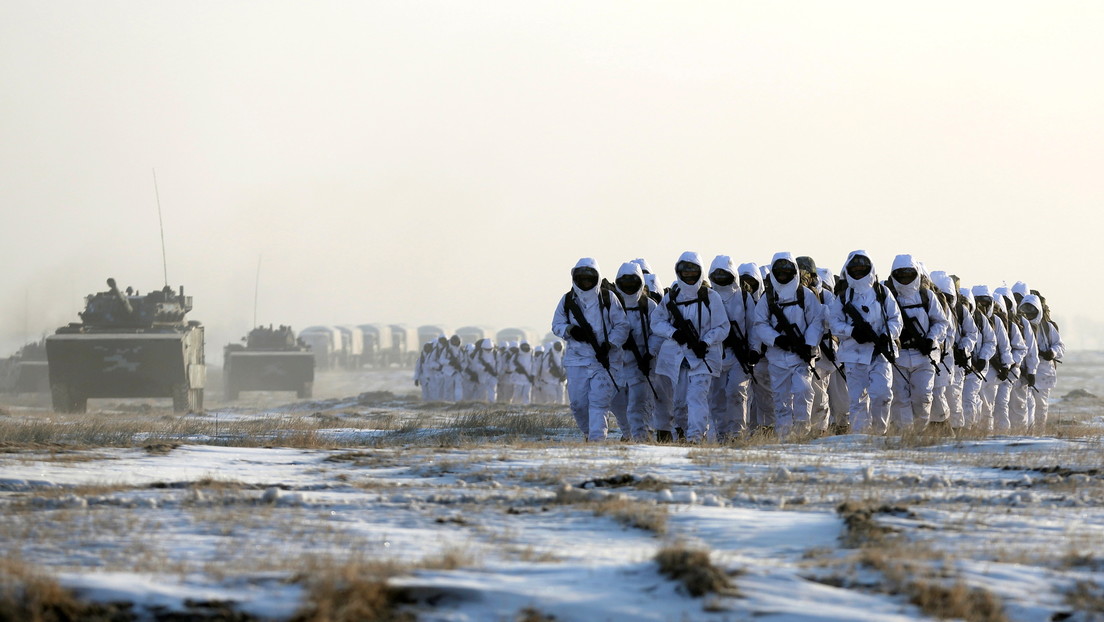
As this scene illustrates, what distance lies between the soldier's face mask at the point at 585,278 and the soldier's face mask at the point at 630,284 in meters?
0.59

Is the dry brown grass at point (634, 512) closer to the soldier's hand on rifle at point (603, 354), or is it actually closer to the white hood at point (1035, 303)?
the soldier's hand on rifle at point (603, 354)

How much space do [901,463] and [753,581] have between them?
5.67 meters

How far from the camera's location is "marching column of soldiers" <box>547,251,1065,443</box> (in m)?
15.8

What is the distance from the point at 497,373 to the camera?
144 ft

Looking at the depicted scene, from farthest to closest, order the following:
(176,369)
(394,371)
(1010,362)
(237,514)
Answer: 1. (394,371)
2. (176,369)
3. (1010,362)
4. (237,514)

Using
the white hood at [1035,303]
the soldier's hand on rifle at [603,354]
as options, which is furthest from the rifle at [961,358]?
the white hood at [1035,303]

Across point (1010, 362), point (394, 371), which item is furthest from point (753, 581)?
point (394, 371)

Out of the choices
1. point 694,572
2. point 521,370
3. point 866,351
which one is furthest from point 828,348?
point 521,370

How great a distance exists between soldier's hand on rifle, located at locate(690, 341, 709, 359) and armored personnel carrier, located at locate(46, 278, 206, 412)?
69.0 feet

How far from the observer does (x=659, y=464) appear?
10.4 meters

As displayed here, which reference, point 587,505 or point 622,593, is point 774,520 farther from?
point 622,593

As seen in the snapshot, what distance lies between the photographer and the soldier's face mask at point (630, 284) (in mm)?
16797

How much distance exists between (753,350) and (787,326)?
0.48 meters

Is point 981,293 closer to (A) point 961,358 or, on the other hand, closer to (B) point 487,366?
(A) point 961,358
